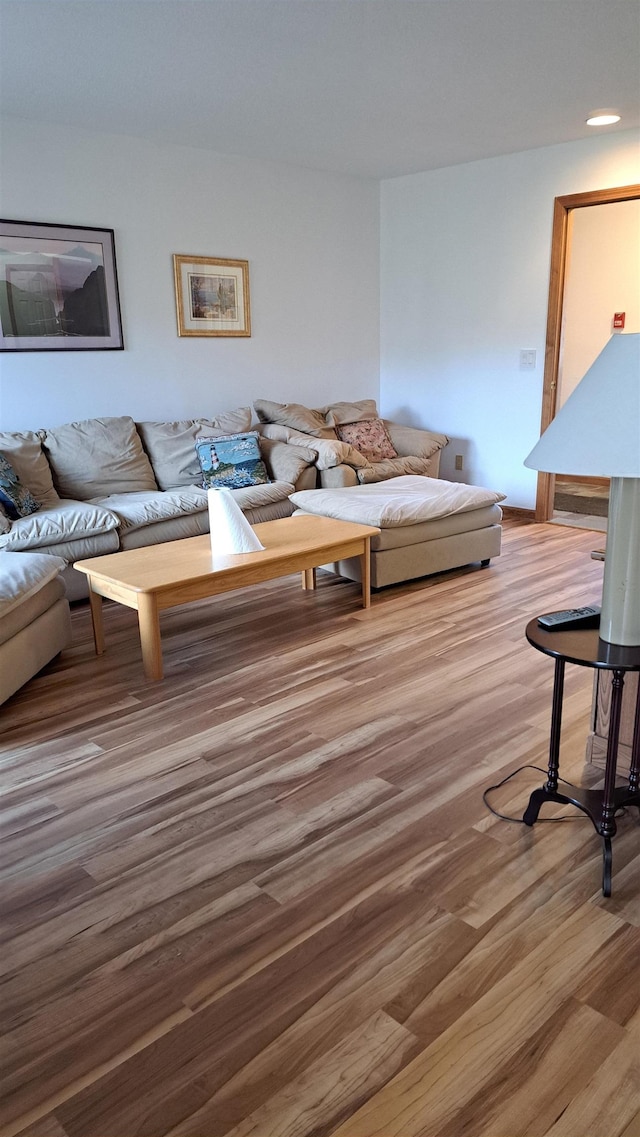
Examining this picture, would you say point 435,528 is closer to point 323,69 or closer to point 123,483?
point 123,483

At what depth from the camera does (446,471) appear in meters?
6.46

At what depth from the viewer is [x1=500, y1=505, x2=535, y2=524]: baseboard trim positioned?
5.89 meters

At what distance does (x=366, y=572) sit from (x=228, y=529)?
31.1 inches

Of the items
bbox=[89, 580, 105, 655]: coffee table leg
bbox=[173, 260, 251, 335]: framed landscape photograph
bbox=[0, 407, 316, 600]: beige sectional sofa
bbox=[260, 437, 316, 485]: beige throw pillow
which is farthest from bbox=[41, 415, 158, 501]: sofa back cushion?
bbox=[89, 580, 105, 655]: coffee table leg

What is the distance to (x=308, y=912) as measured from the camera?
1839 mm

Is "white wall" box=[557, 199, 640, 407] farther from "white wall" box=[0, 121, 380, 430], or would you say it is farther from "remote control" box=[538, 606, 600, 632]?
"remote control" box=[538, 606, 600, 632]

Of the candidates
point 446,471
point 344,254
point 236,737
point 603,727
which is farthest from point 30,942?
point 344,254

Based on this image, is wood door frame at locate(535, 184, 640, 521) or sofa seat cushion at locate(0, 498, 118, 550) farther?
wood door frame at locate(535, 184, 640, 521)

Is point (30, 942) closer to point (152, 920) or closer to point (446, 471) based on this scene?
point (152, 920)

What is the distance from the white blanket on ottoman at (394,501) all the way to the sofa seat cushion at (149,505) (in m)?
0.59

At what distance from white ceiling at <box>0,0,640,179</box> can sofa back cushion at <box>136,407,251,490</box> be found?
1.77m

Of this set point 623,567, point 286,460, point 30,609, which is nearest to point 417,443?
point 286,460

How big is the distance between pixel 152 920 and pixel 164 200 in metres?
4.63

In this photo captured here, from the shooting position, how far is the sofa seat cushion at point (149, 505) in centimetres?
422
